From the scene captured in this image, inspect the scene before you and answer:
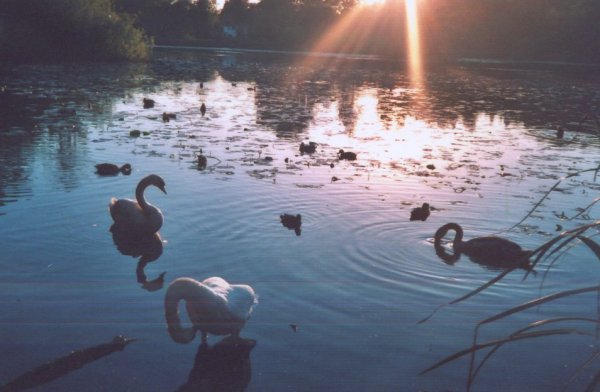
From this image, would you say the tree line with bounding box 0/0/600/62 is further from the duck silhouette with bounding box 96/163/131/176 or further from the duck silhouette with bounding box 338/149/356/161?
the duck silhouette with bounding box 338/149/356/161

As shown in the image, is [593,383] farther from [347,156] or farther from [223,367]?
[347,156]

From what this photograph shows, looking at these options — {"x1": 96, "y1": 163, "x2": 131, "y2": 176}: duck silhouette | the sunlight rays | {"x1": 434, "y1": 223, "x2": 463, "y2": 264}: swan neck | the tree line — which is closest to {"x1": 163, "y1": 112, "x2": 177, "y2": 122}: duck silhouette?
{"x1": 96, "y1": 163, "x2": 131, "y2": 176}: duck silhouette

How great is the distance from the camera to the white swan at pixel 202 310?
6.30 meters

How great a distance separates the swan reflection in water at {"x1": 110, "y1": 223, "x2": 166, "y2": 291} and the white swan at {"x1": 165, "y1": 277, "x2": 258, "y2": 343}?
217 centimetres

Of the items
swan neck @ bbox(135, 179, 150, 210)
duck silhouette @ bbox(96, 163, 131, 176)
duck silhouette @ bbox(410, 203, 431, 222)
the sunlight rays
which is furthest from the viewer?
the sunlight rays

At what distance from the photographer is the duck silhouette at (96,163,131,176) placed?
13.9 meters

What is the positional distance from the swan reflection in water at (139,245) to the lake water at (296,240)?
6 cm

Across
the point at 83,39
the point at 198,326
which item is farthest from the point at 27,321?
the point at 83,39

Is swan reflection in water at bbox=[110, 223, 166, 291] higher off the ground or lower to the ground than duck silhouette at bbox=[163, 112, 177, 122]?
lower

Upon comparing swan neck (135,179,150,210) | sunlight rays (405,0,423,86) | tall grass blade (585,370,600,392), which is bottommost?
swan neck (135,179,150,210)

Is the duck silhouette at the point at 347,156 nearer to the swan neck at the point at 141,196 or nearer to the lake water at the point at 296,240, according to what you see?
the lake water at the point at 296,240

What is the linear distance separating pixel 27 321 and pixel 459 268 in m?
5.82

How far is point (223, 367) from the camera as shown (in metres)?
6.26

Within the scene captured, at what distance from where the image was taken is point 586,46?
74.6 m
